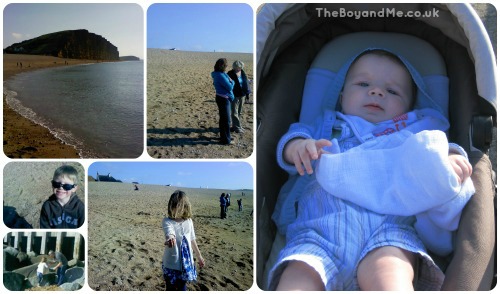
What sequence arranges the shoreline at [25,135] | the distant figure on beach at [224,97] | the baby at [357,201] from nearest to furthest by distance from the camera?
the baby at [357,201] < the shoreline at [25,135] < the distant figure on beach at [224,97]

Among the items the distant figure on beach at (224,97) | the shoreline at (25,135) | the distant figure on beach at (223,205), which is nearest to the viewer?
the distant figure on beach at (223,205)

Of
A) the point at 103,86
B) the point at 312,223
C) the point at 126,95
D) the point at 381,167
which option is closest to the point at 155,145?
the point at 126,95

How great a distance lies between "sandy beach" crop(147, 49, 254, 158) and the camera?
1.86 m

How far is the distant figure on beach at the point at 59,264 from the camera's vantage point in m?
1.82

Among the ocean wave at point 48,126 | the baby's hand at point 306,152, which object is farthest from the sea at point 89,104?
the baby's hand at point 306,152

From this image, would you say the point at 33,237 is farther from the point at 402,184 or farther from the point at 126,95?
the point at 402,184

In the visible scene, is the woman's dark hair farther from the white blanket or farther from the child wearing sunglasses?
the child wearing sunglasses

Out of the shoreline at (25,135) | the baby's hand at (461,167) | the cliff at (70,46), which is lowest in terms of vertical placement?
the baby's hand at (461,167)

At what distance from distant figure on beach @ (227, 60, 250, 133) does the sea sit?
28 centimetres

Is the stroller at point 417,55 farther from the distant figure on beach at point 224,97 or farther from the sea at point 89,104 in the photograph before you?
the sea at point 89,104

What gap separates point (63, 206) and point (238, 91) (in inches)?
25.1

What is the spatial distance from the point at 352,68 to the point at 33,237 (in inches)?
45.2

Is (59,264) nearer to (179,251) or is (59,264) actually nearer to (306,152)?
(179,251)

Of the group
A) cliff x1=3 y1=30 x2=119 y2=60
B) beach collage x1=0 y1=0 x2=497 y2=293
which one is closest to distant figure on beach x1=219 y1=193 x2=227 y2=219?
beach collage x1=0 y1=0 x2=497 y2=293
